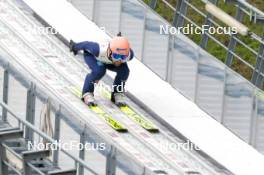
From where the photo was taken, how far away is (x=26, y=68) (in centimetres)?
2505

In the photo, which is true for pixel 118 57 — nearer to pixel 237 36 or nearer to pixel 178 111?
pixel 178 111

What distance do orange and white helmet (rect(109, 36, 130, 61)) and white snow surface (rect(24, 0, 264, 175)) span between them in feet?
3.90

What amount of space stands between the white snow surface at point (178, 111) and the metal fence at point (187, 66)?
0.13 metres

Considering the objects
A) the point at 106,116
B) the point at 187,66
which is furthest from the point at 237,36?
the point at 106,116

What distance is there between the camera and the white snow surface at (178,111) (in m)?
24.2

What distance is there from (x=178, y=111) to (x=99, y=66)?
1.42 m

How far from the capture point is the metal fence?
81.5ft

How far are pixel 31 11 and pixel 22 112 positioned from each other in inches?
216

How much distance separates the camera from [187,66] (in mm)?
25828

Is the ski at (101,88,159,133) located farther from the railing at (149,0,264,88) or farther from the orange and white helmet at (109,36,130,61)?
the railing at (149,0,264,88)

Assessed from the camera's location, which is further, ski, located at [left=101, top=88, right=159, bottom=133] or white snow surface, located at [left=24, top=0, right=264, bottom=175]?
ski, located at [left=101, top=88, right=159, bottom=133]

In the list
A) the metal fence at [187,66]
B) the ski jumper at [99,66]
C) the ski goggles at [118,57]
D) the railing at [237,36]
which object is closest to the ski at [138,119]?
the ski jumper at [99,66]

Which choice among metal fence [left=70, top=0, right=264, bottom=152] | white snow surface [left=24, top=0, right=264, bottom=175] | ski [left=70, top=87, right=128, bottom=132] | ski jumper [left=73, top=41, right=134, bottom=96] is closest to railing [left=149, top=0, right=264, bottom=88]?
metal fence [left=70, top=0, right=264, bottom=152]

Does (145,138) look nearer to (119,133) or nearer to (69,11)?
(119,133)
